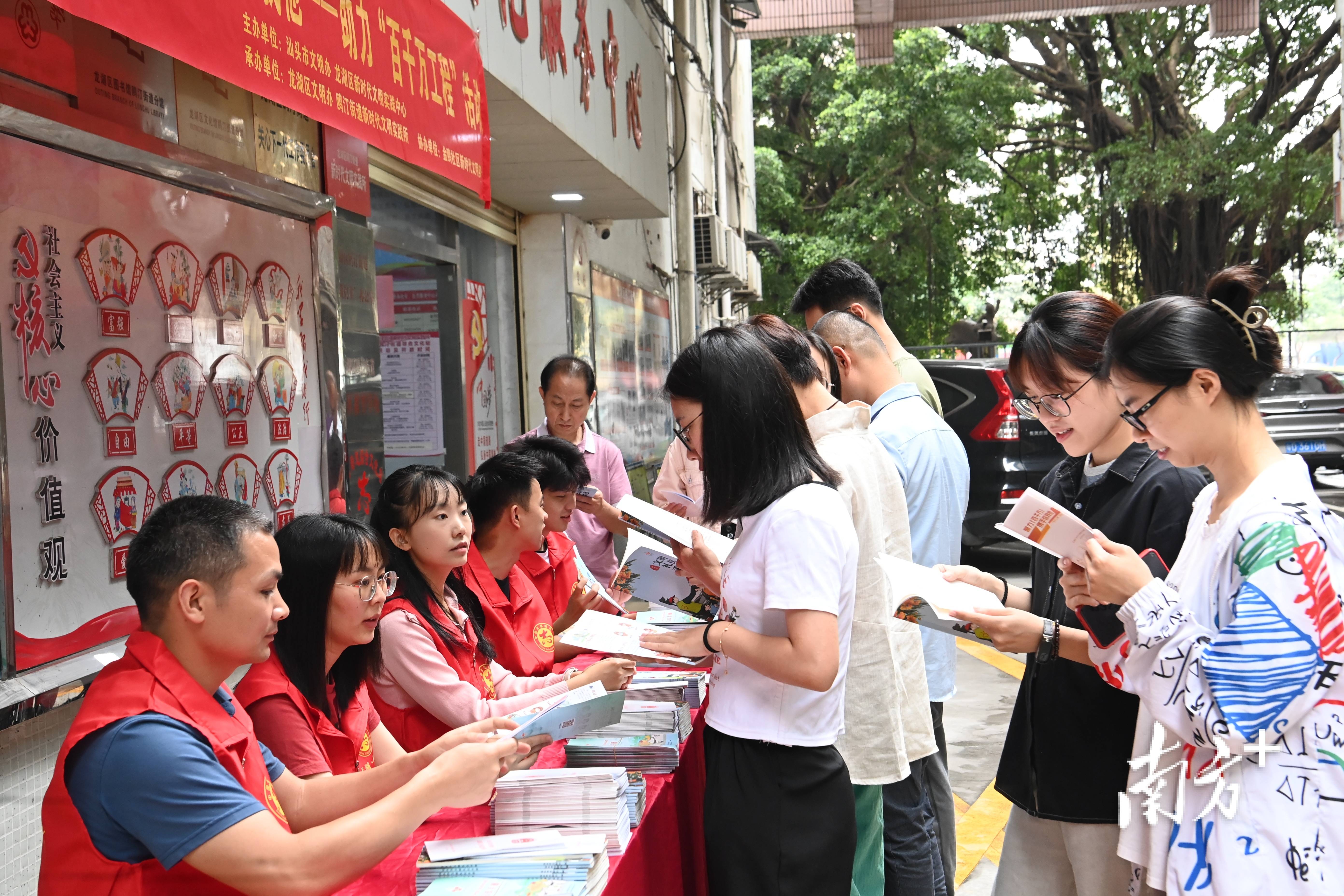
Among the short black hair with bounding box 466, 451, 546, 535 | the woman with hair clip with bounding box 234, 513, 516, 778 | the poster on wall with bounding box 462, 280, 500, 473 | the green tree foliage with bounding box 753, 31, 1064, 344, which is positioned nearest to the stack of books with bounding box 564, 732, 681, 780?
the woman with hair clip with bounding box 234, 513, 516, 778

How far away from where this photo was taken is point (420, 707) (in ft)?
8.89

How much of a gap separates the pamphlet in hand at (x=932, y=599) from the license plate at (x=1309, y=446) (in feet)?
34.9

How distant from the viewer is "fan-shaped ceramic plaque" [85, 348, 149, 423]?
2.52 metres

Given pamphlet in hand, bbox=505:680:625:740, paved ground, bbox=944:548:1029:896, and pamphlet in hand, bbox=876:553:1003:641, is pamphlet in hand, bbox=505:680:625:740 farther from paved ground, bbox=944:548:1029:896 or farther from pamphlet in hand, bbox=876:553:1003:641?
paved ground, bbox=944:548:1029:896

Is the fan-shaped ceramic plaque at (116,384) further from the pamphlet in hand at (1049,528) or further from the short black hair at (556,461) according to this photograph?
the pamphlet in hand at (1049,528)

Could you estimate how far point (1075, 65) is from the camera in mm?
17203

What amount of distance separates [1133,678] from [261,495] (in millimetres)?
2431

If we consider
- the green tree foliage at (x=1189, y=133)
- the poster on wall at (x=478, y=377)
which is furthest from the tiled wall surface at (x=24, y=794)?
the green tree foliage at (x=1189, y=133)

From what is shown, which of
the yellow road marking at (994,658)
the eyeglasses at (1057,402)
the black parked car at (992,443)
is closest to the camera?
the eyeglasses at (1057,402)

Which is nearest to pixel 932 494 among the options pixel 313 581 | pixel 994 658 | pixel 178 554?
pixel 313 581

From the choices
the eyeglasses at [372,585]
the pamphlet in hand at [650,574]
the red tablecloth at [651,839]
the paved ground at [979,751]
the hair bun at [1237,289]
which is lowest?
the paved ground at [979,751]

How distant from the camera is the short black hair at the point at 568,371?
488 centimetres

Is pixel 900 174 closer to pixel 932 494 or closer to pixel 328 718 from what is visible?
pixel 932 494

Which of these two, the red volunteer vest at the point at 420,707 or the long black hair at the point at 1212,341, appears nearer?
the long black hair at the point at 1212,341
